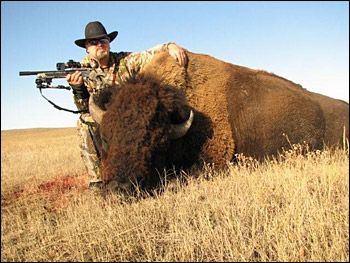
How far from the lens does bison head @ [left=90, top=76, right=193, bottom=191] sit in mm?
4894

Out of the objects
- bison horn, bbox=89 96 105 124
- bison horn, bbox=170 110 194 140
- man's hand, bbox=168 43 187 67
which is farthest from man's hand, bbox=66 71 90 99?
bison horn, bbox=170 110 194 140

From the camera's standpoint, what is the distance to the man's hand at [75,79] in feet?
22.1

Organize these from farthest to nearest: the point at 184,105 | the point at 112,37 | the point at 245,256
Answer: the point at 112,37, the point at 184,105, the point at 245,256

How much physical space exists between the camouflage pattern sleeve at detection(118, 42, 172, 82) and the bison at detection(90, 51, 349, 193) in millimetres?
392

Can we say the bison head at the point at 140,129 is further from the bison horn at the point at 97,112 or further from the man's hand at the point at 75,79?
the man's hand at the point at 75,79

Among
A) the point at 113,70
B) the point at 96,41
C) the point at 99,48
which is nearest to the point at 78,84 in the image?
the point at 113,70

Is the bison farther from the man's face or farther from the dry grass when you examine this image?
the man's face

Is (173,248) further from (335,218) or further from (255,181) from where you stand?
(255,181)

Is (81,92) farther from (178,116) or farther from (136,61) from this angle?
(178,116)

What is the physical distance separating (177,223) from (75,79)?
4248 mm

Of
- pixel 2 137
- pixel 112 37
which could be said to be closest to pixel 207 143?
pixel 112 37

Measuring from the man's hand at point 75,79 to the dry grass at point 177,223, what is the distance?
2554 millimetres

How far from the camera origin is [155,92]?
5.62 metres

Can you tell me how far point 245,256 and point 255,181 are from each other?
2153 millimetres
